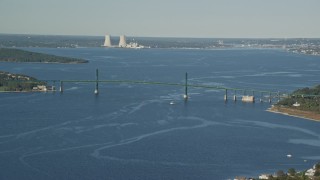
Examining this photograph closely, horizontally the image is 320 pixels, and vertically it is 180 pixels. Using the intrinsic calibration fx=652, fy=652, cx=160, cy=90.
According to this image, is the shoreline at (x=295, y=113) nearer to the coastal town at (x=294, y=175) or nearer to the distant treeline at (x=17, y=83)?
the coastal town at (x=294, y=175)

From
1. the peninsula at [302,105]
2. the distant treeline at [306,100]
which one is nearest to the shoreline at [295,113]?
the peninsula at [302,105]

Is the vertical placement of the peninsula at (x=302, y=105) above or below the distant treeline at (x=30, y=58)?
below

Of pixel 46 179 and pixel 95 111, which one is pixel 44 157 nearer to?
pixel 46 179

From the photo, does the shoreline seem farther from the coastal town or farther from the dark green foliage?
the dark green foliage

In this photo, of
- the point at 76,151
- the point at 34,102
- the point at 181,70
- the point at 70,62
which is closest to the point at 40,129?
the point at 76,151

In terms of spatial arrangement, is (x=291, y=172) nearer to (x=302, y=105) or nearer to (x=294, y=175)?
(x=294, y=175)

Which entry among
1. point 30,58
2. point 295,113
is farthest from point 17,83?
point 30,58
